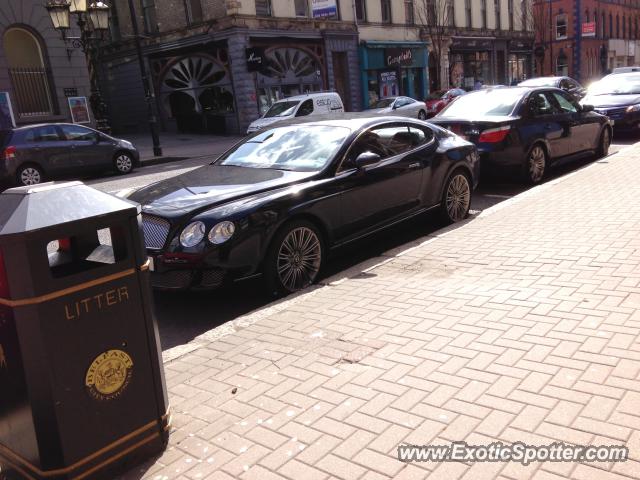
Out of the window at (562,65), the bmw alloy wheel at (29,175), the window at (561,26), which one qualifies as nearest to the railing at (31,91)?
the bmw alloy wheel at (29,175)

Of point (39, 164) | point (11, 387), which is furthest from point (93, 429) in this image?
point (39, 164)

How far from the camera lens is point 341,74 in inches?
1266

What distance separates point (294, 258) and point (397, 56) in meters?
31.6

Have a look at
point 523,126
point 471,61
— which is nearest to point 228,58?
point 523,126

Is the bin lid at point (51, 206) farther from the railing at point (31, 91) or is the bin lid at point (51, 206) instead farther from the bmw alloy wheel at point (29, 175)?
the railing at point (31, 91)

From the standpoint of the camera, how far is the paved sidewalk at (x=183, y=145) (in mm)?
19859

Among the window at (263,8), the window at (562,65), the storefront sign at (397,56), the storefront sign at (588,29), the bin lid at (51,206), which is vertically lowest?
the bin lid at (51,206)

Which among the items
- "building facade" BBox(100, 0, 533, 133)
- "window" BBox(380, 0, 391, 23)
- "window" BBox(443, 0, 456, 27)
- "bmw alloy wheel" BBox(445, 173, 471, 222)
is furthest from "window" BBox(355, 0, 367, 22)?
"bmw alloy wheel" BBox(445, 173, 471, 222)

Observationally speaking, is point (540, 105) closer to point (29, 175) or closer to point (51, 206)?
point (51, 206)

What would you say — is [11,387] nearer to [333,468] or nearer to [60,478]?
[60,478]

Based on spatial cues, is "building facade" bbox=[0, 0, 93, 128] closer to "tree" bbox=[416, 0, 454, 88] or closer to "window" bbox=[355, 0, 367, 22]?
"window" bbox=[355, 0, 367, 22]

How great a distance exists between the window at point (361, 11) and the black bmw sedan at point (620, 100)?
730 inches

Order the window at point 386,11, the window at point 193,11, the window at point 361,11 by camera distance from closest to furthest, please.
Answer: the window at point 193,11 → the window at point 361,11 → the window at point 386,11
